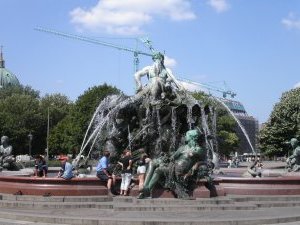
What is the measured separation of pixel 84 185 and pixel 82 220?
12.7ft

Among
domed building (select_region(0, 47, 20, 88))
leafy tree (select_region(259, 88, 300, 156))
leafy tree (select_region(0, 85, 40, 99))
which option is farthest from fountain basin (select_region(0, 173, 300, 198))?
domed building (select_region(0, 47, 20, 88))

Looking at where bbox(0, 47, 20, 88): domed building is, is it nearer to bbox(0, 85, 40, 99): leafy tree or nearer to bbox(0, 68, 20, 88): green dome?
bbox(0, 68, 20, 88): green dome

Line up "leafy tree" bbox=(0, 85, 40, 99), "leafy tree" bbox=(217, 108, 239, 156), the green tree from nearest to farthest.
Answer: the green tree, "leafy tree" bbox=(217, 108, 239, 156), "leafy tree" bbox=(0, 85, 40, 99)

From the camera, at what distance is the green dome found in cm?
13607

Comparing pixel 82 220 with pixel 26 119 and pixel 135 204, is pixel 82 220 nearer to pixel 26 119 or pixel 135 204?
pixel 135 204

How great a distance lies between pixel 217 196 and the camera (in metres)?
16.0

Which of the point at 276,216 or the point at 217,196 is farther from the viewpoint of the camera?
the point at 217,196

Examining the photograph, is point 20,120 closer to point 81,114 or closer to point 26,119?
point 26,119

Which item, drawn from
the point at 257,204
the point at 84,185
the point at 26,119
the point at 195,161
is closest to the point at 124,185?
the point at 84,185

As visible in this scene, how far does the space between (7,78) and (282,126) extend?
91.2 meters

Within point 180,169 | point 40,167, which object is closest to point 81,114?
point 40,167

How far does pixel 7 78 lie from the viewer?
138 meters

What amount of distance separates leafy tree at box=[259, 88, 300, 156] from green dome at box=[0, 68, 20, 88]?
281ft

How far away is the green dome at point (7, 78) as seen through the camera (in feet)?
446
